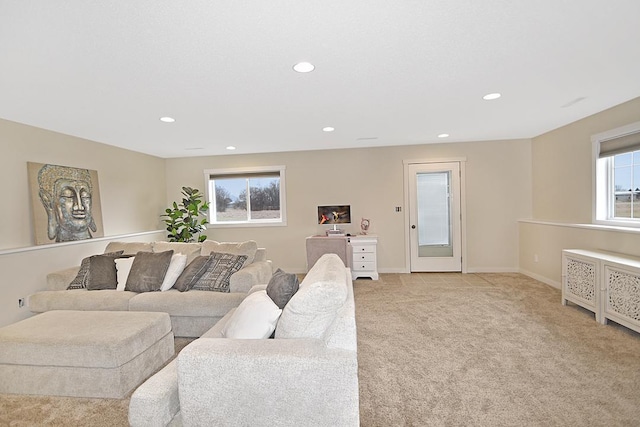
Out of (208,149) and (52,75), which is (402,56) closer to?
(52,75)

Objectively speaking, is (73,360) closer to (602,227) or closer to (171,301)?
(171,301)

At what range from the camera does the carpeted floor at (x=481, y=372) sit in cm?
183

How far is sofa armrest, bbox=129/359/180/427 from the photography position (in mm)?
1271

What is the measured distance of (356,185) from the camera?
5.65 metres

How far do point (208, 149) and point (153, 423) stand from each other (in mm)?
4710

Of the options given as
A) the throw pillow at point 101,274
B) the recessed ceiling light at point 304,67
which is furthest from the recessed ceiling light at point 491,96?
the throw pillow at point 101,274

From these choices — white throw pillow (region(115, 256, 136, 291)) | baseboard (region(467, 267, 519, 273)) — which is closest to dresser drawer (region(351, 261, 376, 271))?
baseboard (region(467, 267, 519, 273))

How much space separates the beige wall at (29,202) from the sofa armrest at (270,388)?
11.2ft

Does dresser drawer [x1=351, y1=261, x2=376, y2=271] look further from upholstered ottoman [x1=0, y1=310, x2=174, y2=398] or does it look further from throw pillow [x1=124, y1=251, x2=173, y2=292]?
upholstered ottoman [x1=0, y1=310, x2=174, y2=398]

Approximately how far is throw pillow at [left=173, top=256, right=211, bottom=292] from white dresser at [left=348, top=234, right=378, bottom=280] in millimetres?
2622

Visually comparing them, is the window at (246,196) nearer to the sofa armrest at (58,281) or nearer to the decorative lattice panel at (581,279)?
the sofa armrest at (58,281)

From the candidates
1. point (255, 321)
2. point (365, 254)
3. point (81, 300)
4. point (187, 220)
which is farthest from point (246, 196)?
point (255, 321)

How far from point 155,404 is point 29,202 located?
12.3 feet

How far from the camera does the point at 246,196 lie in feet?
19.8
